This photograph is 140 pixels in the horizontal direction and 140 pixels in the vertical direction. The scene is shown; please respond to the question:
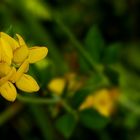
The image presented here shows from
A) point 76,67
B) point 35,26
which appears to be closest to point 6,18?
point 35,26

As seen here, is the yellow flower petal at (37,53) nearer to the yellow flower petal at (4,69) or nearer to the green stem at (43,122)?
the yellow flower petal at (4,69)

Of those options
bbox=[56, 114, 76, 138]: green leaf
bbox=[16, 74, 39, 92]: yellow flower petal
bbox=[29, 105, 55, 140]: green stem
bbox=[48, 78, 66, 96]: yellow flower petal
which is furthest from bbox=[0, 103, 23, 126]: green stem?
bbox=[16, 74, 39, 92]: yellow flower petal

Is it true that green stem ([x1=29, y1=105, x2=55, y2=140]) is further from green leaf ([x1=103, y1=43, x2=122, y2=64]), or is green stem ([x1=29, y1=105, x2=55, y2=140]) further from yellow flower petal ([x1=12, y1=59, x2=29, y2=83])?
yellow flower petal ([x1=12, y1=59, x2=29, y2=83])

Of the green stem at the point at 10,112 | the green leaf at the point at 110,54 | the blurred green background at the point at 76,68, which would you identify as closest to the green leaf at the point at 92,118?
the blurred green background at the point at 76,68

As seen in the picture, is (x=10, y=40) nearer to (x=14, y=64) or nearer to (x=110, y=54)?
(x=14, y=64)

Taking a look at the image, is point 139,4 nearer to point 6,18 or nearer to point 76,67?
point 76,67
